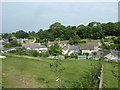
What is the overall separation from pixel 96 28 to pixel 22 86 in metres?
27.0

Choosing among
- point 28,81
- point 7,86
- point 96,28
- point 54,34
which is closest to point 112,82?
point 28,81

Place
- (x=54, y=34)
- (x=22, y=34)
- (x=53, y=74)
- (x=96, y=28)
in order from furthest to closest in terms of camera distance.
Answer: (x=22, y=34) → (x=54, y=34) → (x=96, y=28) → (x=53, y=74)

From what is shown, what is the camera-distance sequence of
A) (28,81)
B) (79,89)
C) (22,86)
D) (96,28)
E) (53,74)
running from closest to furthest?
(79,89)
(22,86)
(28,81)
(53,74)
(96,28)

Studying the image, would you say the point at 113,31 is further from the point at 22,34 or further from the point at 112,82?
the point at 112,82

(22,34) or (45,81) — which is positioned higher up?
(22,34)

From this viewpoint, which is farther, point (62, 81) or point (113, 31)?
point (113, 31)

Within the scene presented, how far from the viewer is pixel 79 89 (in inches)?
Result: 165

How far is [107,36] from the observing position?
31.0 meters

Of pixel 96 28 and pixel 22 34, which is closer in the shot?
pixel 96 28

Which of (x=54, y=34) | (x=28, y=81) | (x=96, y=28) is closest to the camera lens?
(x=28, y=81)

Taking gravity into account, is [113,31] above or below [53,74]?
above

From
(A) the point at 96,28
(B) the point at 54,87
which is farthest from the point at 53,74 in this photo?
(A) the point at 96,28

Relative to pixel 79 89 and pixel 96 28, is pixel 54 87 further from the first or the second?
pixel 96 28

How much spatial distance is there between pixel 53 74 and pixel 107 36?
2739cm
